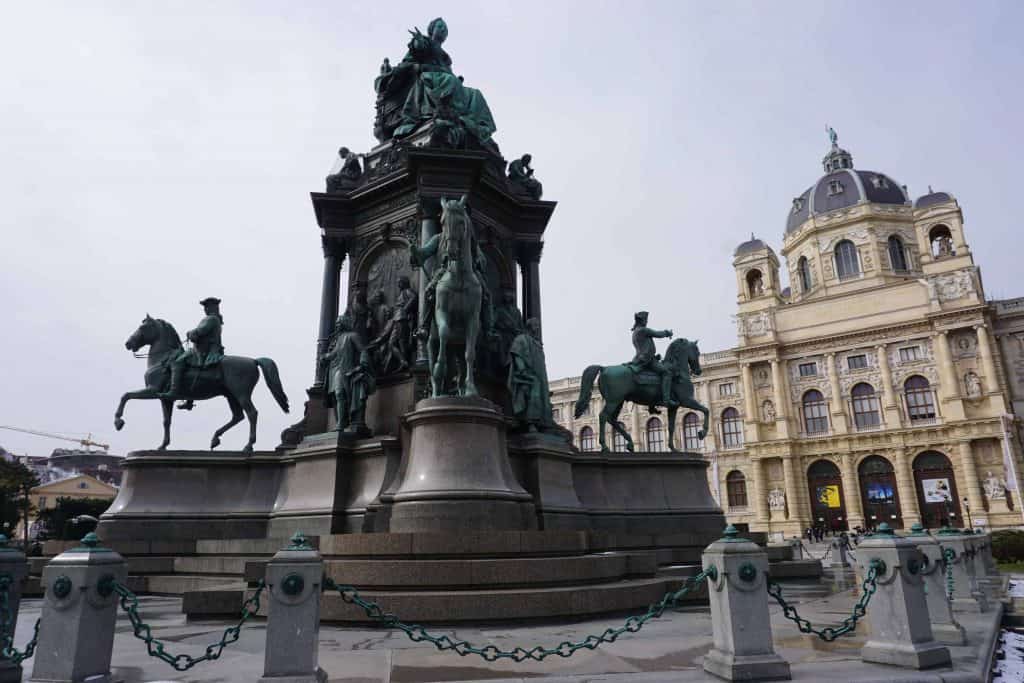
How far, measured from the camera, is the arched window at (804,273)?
76.9 meters

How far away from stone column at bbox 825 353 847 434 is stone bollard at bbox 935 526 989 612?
6127 cm

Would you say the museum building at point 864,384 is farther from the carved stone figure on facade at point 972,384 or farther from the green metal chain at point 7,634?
the green metal chain at point 7,634

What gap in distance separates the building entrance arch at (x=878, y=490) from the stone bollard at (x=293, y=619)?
67.2 metres

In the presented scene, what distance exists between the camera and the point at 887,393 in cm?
6269

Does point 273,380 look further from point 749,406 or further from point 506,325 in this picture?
point 749,406

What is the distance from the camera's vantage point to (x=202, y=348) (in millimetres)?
13594

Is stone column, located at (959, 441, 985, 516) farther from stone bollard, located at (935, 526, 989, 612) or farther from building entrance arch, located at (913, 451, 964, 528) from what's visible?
stone bollard, located at (935, 526, 989, 612)

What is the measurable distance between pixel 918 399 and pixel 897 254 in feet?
62.0

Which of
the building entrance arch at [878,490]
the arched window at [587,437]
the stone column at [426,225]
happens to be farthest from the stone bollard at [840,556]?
the arched window at [587,437]

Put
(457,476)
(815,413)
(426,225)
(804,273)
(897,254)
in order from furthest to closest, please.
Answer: (804,273), (897,254), (815,413), (426,225), (457,476)

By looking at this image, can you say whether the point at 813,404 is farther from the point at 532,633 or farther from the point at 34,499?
the point at 34,499

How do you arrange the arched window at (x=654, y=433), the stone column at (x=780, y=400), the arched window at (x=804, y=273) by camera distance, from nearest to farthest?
the stone column at (x=780, y=400)
the arched window at (x=654, y=433)
the arched window at (x=804, y=273)

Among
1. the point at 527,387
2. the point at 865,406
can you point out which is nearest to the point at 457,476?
the point at 527,387

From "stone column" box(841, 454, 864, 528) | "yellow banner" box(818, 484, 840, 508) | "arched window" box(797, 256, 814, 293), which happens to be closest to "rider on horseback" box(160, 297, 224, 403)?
"stone column" box(841, 454, 864, 528)
